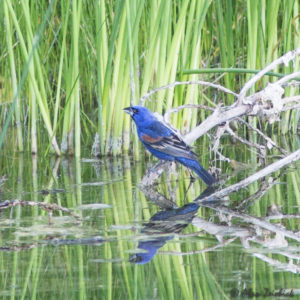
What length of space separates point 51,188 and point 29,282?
230 cm

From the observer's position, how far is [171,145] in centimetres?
500

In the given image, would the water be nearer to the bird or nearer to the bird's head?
the bird

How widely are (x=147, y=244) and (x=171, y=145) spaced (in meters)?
1.65

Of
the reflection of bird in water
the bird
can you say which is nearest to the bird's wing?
the bird

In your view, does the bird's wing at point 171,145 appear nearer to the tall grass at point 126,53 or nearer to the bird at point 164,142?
the bird at point 164,142

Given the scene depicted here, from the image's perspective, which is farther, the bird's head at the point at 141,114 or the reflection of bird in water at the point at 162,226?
the bird's head at the point at 141,114

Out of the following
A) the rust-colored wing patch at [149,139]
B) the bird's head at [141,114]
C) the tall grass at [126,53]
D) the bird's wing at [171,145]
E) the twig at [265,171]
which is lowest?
the twig at [265,171]

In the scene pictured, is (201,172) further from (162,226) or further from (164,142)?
(162,226)

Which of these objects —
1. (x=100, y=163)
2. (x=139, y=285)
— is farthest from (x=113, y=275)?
(x=100, y=163)

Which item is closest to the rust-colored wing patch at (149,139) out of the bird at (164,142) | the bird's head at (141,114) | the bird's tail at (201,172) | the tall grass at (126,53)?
the bird at (164,142)

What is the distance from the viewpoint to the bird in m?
4.93

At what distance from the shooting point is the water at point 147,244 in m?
2.80

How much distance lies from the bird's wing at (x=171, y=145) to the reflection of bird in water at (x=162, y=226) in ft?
1.73

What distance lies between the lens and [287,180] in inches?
204
